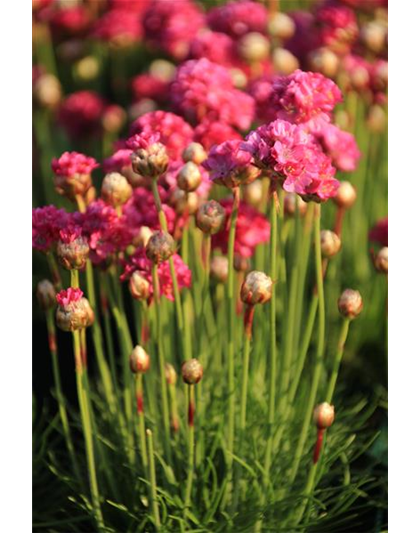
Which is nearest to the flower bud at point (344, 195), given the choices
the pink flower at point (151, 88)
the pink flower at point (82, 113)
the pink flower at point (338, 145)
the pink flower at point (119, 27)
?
the pink flower at point (338, 145)

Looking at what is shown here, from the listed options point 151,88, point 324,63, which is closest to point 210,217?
point 324,63

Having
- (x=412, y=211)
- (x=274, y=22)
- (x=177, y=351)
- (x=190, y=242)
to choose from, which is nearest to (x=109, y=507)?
(x=177, y=351)

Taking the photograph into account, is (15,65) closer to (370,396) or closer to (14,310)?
(14,310)

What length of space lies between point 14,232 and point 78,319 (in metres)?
0.17

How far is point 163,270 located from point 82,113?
1.32 metres

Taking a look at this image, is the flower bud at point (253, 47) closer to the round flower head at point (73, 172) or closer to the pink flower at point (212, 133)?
the pink flower at point (212, 133)

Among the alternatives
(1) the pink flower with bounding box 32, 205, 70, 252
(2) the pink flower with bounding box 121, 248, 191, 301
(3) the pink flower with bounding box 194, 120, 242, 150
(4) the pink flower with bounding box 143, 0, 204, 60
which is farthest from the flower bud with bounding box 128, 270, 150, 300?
(4) the pink flower with bounding box 143, 0, 204, 60

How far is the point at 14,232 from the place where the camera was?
130 cm

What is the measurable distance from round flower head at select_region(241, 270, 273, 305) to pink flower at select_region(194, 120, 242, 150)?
1.27ft

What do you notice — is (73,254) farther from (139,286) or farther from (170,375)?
(170,375)

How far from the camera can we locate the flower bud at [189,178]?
1341mm

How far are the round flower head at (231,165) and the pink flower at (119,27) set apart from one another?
1563mm

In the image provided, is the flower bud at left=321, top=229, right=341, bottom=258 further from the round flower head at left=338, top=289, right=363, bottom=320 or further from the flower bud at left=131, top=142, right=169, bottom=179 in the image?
the flower bud at left=131, top=142, right=169, bottom=179

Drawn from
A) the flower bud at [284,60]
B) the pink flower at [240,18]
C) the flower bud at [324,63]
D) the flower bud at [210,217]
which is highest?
the pink flower at [240,18]
